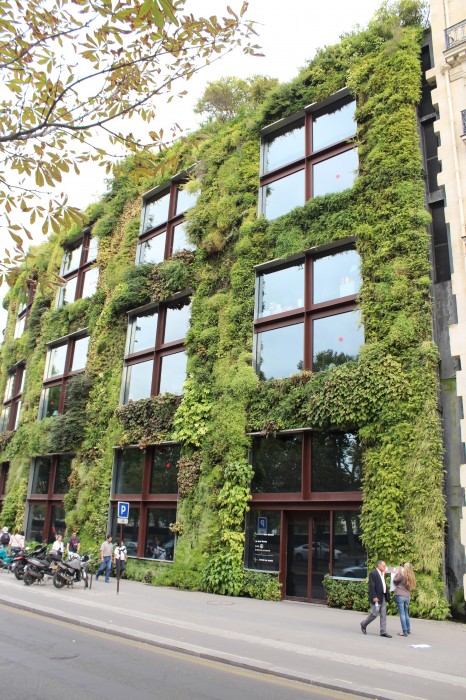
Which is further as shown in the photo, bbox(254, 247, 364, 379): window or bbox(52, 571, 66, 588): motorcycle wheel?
bbox(52, 571, 66, 588): motorcycle wheel

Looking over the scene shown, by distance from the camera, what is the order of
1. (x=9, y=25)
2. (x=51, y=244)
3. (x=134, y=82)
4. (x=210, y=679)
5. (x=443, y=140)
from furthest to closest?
(x=51, y=244) → (x=443, y=140) → (x=210, y=679) → (x=134, y=82) → (x=9, y=25)

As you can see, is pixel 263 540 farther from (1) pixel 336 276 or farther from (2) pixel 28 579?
(1) pixel 336 276

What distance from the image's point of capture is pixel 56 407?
1208 inches

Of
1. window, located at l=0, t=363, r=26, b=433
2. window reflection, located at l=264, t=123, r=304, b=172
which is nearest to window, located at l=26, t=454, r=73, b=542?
window, located at l=0, t=363, r=26, b=433

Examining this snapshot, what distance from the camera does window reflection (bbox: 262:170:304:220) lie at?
69.5 ft

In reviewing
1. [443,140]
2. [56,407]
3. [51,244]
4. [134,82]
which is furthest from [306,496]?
[51,244]

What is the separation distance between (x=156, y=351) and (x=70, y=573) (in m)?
9.27

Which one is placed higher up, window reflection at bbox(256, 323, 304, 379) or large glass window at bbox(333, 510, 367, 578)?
window reflection at bbox(256, 323, 304, 379)

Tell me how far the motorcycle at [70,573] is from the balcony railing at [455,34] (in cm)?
1867

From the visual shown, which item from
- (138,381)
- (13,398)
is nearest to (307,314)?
(138,381)

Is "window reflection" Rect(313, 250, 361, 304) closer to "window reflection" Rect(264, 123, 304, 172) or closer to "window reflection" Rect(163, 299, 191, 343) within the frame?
"window reflection" Rect(264, 123, 304, 172)

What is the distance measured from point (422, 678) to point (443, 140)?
41.9 ft

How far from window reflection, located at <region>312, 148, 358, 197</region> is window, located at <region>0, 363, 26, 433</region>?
2266cm

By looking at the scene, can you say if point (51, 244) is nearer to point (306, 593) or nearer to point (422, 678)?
point (306, 593)
